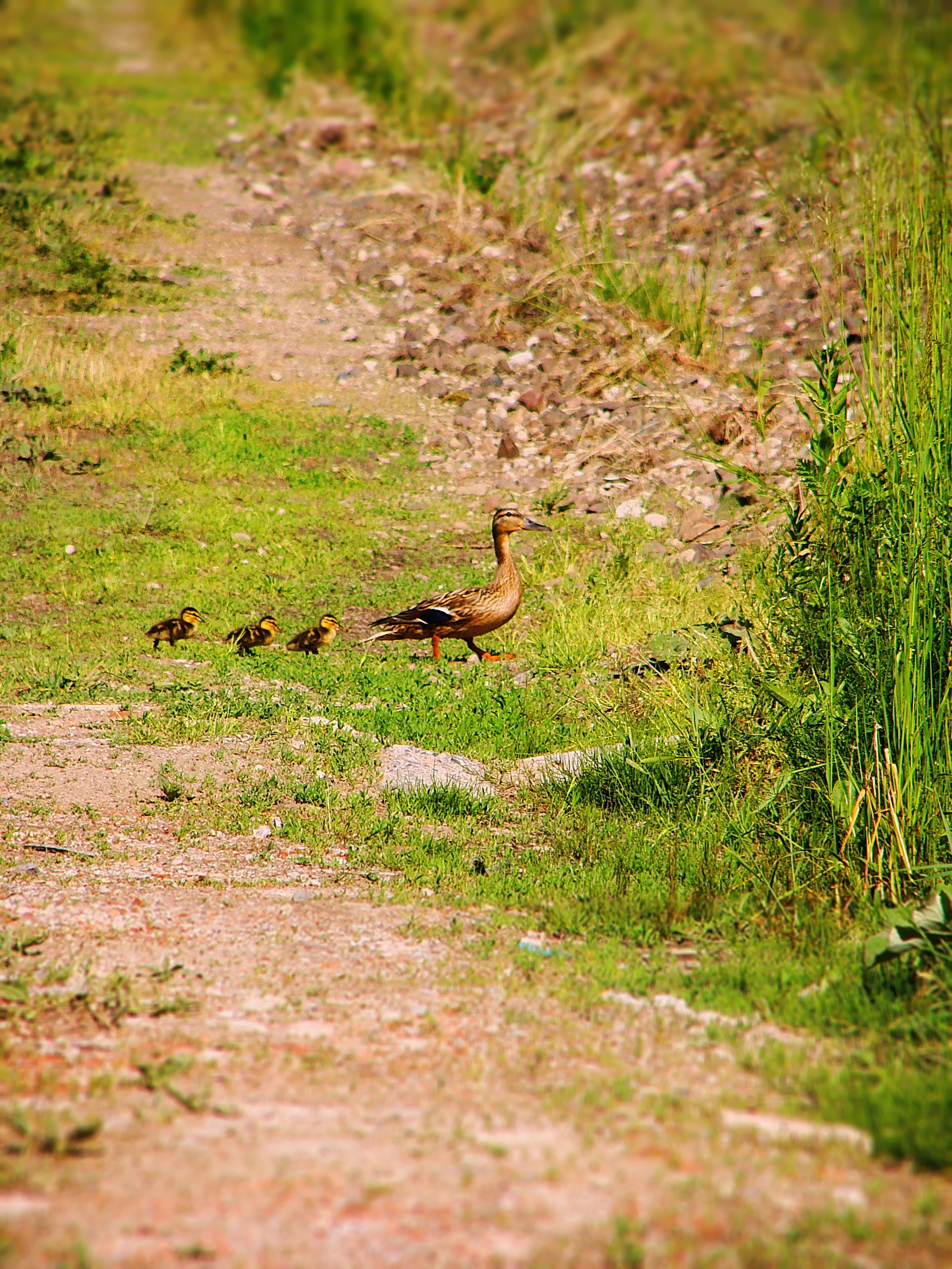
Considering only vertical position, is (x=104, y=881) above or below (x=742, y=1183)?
below

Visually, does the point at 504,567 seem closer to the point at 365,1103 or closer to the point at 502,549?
the point at 502,549

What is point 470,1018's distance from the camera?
13.7 ft

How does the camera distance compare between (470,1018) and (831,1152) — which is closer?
(831,1152)

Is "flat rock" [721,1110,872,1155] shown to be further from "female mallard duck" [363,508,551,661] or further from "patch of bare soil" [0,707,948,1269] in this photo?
"female mallard duck" [363,508,551,661]

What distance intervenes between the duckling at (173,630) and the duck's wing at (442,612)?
140 centimetres

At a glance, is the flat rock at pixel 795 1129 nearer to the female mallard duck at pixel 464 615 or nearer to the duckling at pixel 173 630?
the female mallard duck at pixel 464 615

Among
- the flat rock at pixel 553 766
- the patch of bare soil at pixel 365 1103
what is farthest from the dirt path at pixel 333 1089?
the flat rock at pixel 553 766

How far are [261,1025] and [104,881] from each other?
162 cm

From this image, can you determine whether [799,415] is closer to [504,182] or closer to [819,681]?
[504,182]

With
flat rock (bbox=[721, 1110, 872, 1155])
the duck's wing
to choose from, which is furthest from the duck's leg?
flat rock (bbox=[721, 1110, 872, 1155])

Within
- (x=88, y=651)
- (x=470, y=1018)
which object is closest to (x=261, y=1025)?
(x=470, y=1018)

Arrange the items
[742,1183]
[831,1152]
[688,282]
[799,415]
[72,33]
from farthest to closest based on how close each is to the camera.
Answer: [72,33], [688,282], [799,415], [831,1152], [742,1183]

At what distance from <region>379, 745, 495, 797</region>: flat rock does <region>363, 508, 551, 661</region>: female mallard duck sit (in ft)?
6.75

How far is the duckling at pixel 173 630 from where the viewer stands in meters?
9.52
